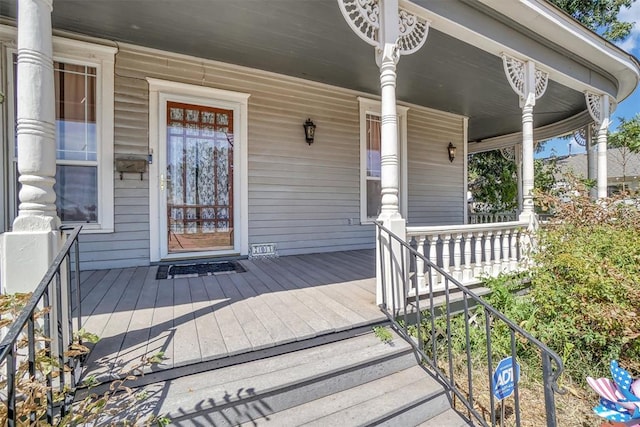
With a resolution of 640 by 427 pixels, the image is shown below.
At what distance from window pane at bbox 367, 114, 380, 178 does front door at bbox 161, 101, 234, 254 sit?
7.65 feet

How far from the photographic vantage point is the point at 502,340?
2811 millimetres

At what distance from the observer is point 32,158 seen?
60.3 inches

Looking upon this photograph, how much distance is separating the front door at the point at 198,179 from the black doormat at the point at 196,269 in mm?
271

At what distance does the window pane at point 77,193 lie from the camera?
3.46 meters

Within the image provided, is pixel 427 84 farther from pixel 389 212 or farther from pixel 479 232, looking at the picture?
pixel 389 212

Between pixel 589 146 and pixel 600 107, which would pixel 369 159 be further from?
pixel 589 146

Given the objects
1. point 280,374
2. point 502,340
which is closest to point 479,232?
point 502,340

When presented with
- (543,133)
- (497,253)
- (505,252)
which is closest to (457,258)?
(497,253)

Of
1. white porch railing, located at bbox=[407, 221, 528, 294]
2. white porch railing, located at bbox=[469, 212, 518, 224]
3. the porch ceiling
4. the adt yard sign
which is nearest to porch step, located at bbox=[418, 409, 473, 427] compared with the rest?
the adt yard sign

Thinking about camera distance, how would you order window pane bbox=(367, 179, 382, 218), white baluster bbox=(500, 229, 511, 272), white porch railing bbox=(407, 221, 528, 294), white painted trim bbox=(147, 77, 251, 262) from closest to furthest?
white porch railing bbox=(407, 221, 528, 294), white baluster bbox=(500, 229, 511, 272), white painted trim bbox=(147, 77, 251, 262), window pane bbox=(367, 179, 382, 218)

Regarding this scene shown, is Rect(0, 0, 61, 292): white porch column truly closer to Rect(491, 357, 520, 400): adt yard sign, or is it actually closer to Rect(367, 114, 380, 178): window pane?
Rect(491, 357, 520, 400): adt yard sign

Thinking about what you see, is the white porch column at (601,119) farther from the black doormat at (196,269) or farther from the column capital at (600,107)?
the black doormat at (196,269)

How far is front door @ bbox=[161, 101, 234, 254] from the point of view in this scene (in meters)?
3.98

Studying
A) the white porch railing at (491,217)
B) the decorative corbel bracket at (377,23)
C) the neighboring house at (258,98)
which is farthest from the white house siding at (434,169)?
the decorative corbel bracket at (377,23)
